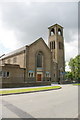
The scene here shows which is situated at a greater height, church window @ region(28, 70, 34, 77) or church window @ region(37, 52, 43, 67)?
church window @ region(37, 52, 43, 67)

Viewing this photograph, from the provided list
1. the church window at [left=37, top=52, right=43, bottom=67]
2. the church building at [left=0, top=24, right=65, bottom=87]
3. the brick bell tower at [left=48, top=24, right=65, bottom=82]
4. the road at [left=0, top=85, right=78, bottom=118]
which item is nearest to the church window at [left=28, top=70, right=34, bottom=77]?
the church building at [left=0, top=24, right=65, bottom=87]

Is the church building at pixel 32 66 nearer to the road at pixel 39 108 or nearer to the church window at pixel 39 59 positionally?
the church window at pixel 39 59

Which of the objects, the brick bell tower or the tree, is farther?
the tree

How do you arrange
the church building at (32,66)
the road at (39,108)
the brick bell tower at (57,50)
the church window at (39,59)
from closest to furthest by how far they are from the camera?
the road at (39,108)
the church building at (32,66)
the church window at (39,59)
the brick bell tower at (57,50)

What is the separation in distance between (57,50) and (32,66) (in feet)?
56.7

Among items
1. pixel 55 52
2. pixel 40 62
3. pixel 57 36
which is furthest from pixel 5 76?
pixel 57 36

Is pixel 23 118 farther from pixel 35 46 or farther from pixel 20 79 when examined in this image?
pixel 35 46

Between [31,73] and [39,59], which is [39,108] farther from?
[39,59]

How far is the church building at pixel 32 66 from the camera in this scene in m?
27.4

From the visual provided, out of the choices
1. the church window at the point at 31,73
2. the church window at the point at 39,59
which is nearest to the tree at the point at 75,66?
the church window at the point at 39,59

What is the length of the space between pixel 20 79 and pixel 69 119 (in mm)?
25337

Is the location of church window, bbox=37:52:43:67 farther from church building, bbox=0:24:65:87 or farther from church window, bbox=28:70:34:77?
church window, bbox=28:70:34:77

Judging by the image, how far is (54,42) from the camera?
158ft

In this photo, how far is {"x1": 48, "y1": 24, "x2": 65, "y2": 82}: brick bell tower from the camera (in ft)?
144
